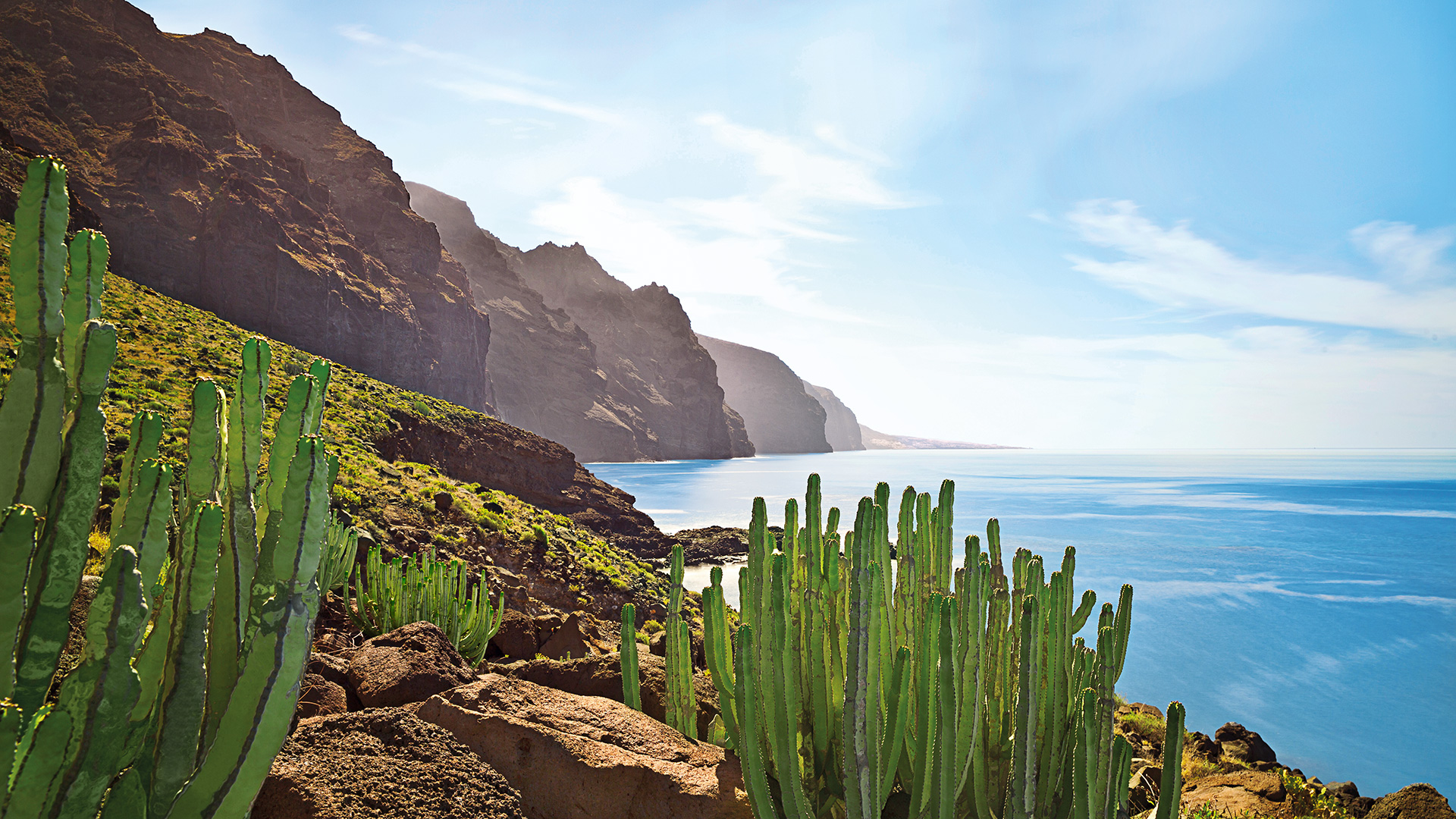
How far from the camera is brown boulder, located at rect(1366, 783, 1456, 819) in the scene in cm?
521

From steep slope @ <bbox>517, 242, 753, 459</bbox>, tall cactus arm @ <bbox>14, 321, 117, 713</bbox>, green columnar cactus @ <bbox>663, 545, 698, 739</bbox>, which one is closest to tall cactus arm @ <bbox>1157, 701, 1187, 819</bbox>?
green columnar cactus @ <bbox>663, 545, 698, 739</bbox>

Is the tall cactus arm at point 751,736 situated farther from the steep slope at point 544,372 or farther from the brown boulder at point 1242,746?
the steep slope at point 544,372

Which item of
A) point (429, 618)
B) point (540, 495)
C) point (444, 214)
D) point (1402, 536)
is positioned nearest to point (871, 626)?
point (429, 618)

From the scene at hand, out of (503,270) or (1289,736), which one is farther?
(503,270)

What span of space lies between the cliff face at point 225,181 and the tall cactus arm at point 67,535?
30234 mm

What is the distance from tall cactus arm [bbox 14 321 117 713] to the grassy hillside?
8.55 metres

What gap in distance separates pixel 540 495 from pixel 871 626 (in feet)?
97.4

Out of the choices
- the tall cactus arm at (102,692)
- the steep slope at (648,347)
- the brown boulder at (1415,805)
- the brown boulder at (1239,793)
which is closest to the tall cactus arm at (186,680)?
the tall cactus arm at (102,692)

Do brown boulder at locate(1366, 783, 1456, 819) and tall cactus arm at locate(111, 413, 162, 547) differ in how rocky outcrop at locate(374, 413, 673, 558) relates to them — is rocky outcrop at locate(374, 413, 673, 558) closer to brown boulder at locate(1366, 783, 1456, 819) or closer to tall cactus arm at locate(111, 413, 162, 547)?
brown boulder at locate(1366, 783, 1456, 819)

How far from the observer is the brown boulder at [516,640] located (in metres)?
6.12

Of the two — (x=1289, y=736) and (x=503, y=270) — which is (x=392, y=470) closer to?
(x=1289, y=736)

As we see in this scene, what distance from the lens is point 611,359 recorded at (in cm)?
13475

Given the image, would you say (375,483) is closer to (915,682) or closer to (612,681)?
(612,681)

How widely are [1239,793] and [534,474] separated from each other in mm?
27865
